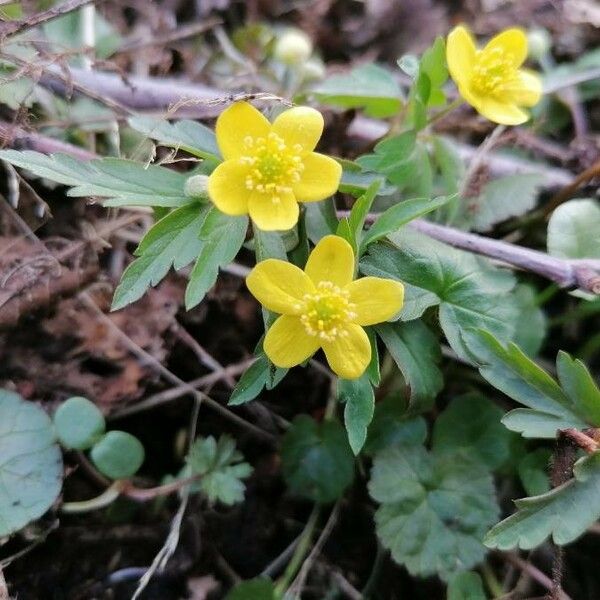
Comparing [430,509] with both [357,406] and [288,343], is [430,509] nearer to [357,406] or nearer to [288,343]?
[357,406]

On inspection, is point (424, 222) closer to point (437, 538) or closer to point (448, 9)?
point (437, 538)

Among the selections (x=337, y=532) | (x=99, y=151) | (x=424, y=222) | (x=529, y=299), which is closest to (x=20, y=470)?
(x=337, y=532)

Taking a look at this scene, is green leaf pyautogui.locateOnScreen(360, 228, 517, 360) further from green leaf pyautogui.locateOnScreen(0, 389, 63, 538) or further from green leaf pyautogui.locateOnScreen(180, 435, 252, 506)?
green leaf pyautogui.locateOnScreen(0, 389, 63, 538)

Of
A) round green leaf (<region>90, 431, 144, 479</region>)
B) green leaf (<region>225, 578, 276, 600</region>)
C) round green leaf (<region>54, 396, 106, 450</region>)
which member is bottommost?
green leaf (<region>225, 578, 276, 600</region>)

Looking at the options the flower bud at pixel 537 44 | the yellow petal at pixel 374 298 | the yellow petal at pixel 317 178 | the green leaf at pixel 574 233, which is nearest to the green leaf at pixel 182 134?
the yellow petal at pixel 317 178

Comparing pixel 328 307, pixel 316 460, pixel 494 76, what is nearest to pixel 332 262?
pixel 328 307


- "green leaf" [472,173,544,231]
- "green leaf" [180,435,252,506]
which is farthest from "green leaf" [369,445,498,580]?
"green leaf" [472,173,544,231]
